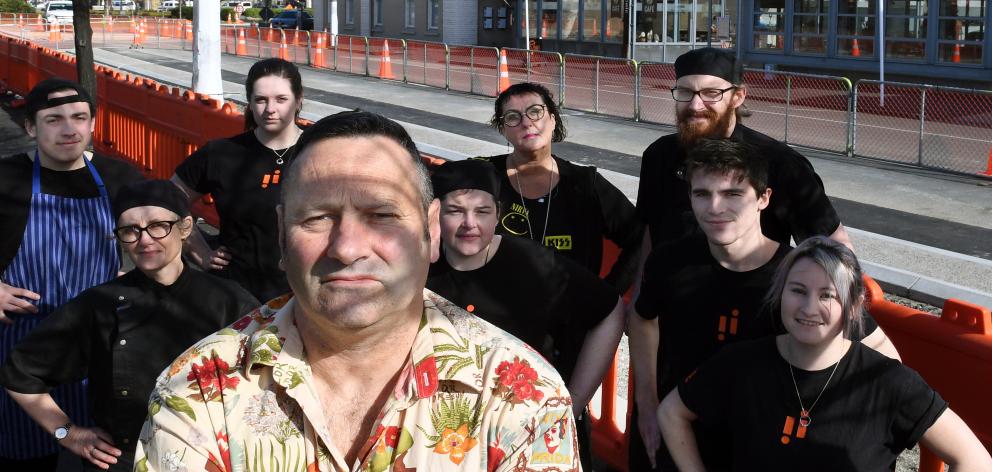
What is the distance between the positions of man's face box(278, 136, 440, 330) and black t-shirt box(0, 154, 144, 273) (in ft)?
9.45

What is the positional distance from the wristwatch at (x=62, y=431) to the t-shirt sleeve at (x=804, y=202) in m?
2.61

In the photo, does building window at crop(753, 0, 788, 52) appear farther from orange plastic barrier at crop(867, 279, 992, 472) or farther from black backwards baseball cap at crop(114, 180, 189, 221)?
black backwards baseball cap at crop(114, 180, 189, 221)

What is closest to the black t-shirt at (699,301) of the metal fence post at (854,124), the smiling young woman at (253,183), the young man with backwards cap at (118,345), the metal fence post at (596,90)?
the young man with backwards cap at (118,345)

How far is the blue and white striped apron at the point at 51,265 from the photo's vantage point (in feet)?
14.0

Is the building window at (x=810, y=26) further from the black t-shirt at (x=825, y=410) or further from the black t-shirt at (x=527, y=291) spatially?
the black t-shirt at (x=825, y=410)

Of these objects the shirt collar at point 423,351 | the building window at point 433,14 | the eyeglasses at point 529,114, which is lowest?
the shirt collar at point 423,351

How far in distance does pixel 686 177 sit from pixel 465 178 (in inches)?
31.7

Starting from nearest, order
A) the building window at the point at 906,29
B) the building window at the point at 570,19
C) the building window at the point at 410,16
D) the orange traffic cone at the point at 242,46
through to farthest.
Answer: the building window at the point at 906,29 < the building window at the point at 570,19 < the orange traffic cone at the point at 242,46 < the building window at the point at 410,16

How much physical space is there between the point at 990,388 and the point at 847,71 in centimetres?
2357

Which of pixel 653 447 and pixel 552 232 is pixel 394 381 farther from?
pixel 552 232

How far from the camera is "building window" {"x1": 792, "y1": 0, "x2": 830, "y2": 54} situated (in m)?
26.3

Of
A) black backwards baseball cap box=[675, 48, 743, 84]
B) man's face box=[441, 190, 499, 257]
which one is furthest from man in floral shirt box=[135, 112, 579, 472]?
black backwards baseball cap box=[675, 48, 743, 84]

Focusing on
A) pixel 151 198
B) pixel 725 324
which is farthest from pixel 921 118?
pixel 151 198

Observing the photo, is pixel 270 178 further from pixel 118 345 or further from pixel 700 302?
pixel 700 302
